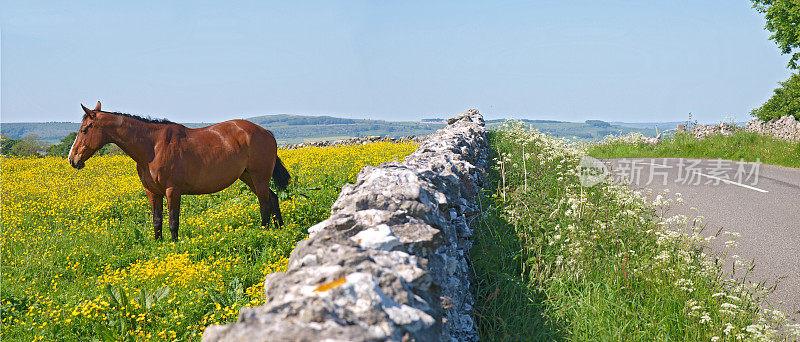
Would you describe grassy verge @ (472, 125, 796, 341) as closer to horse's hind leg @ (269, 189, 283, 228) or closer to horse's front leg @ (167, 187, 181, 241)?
horse's hind leg @ (269, 189, 283, 228)

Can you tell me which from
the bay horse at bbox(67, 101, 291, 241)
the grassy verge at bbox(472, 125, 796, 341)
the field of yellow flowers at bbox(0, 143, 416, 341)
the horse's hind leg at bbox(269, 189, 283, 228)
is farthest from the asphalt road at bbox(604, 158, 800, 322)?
the bay horse at bbox(67, 101, 291, 241)

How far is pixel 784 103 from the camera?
2128 cm

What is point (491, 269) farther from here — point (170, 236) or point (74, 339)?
point (170, 236)

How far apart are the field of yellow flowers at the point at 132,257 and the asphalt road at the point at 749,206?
576 centimetres

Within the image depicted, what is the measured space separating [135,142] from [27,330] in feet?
9.79

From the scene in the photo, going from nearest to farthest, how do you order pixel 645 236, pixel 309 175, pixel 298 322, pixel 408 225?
pixel 298 322 < pixel 408 225 < pixel 645 236 < pixel 309 175

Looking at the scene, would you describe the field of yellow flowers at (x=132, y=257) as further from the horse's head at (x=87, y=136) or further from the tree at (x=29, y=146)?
the tree at (x=29, y=146)

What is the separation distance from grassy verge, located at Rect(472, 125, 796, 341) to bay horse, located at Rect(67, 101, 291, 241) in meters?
4.18

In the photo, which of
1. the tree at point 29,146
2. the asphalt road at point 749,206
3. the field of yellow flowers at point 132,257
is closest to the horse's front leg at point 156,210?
the field of yellow flowers at point 132,257

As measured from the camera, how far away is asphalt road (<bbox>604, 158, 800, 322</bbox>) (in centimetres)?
588

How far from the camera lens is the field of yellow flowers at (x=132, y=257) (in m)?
5.05

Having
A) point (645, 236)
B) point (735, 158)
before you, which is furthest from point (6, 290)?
point (735, 158)

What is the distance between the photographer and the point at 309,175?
11672 mm

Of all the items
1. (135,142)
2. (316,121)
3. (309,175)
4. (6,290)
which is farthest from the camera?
(316,121)
